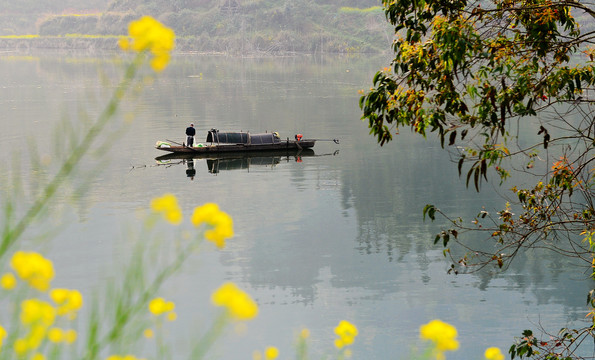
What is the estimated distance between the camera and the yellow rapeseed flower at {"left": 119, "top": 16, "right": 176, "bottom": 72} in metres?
2.75

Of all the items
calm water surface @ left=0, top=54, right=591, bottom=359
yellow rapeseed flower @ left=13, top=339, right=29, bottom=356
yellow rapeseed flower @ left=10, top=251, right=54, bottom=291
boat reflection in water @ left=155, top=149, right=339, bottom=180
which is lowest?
calm water surface @ left=0, top=54, right=591, bottom=359

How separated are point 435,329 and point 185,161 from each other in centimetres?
5157

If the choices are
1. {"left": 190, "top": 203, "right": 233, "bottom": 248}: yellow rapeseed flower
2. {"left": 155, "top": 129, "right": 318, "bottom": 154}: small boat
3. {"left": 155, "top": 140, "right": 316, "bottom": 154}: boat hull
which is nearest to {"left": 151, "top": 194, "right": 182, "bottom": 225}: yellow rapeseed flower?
{"left": 190, "top": 203, "right": 233, "bottom": 248}: yellow rapeseed flower

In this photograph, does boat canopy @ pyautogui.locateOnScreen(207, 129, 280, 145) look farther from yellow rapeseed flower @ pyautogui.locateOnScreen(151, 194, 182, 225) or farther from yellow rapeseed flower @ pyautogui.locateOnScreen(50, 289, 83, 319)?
yellow rapeseed flower @ pyautogui.locateOnScreen(151, 194, 182, 225)

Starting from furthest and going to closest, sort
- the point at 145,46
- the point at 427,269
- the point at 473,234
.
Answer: the point at 473,234, the point at 427,269, the point at 145,46

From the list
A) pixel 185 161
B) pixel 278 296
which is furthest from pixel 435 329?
pixel 185 161

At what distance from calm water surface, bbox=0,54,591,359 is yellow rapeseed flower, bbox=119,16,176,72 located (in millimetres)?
255

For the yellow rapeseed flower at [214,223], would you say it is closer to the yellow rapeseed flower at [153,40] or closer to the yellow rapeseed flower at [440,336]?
the yellow rapeseed flower at [153,40]

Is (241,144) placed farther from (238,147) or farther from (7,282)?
(7,282)

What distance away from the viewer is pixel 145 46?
277 centimetres

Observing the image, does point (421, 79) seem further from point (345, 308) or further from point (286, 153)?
point (286, 153)

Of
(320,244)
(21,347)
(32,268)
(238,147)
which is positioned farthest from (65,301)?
(238,147)

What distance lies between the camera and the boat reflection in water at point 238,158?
2101 inches

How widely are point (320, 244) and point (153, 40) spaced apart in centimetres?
3165
